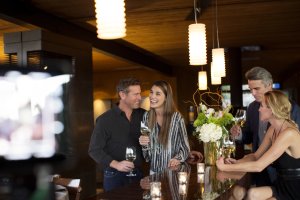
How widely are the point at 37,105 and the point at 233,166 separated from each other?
2361mm

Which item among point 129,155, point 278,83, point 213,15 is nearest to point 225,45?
point 213,15

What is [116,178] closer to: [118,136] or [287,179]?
[118,136]

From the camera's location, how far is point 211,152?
3287 millimetres

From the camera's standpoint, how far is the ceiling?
17.6ft

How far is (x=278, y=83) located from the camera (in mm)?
17406

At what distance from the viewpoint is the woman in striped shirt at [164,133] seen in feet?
10.1

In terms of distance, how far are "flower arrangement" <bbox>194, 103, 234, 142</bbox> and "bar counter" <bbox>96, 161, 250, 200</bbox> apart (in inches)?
10.5

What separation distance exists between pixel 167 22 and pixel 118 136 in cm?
347

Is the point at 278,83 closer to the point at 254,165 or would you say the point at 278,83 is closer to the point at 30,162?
the point at 254,165

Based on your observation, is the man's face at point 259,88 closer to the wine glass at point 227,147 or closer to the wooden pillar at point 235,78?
the wine glass at point 227,147

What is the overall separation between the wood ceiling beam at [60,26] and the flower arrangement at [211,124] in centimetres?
283

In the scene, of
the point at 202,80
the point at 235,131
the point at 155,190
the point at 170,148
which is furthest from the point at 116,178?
the point at 202,80

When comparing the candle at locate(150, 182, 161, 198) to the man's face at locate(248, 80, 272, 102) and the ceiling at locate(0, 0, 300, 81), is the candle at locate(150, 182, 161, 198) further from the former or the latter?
the ceiling at locate(0, 0, 300, 81)

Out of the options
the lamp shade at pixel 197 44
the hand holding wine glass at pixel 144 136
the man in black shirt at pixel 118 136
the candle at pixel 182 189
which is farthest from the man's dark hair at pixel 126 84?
the candle at pixel 182 189
